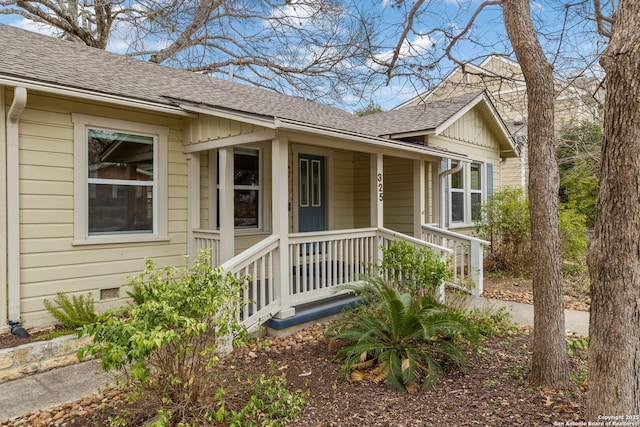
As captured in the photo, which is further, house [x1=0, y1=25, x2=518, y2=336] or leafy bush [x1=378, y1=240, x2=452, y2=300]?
leafy bush [x1=378, y1=240, x2=452, y2=300]

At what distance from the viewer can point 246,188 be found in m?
6.84

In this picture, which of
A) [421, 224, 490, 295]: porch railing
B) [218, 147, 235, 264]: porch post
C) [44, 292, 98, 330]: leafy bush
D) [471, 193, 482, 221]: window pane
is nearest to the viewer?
[44, 292, 98, 330]: leafy bush

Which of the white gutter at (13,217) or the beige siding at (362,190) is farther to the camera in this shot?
the beige siding at (362,190)

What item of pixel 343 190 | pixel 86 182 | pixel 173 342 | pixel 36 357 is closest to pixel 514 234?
pixel 343 190

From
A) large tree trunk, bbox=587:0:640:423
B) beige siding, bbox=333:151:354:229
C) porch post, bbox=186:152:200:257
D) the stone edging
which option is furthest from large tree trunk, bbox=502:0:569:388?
beige siding, bbox=333:151:354:229

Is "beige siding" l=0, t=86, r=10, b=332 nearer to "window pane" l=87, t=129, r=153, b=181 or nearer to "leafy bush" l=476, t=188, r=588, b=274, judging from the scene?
"window pane" l=87, t=129, r=153, b=181

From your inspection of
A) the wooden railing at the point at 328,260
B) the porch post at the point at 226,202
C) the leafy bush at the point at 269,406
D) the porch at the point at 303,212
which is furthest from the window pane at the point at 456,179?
the leafy bush at the point at 269,406

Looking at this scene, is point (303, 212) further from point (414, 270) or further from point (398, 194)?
point (414, 270)

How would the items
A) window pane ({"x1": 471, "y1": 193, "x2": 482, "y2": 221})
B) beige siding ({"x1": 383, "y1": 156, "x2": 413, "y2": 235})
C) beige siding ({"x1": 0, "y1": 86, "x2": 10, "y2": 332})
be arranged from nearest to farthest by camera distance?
1. beige siding ({"x1": 0, "y1": 86, "x2": 10, "y2": 332})
2. beige siding ({"x1": 383, "y1": 156, "x2": 413, "y2": 235})
3. window pane ({"x1": 471, "y1": 193, "x2": 482, "y2": 221})

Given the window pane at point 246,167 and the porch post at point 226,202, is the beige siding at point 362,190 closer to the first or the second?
the window pane at point 246,167

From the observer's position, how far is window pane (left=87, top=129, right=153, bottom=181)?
5.21m

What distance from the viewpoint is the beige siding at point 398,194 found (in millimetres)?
8227

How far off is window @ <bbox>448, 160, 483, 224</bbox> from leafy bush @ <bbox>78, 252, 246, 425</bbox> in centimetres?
700

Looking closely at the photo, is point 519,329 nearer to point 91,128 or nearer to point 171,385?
point 171,385
